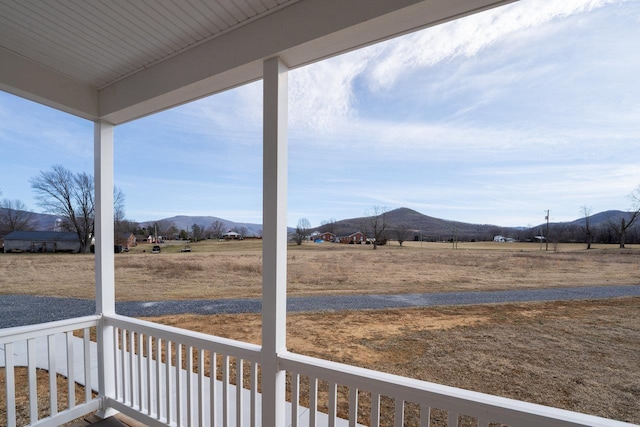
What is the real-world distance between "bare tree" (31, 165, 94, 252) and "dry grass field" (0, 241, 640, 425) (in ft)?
1.19

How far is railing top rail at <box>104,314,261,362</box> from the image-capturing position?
1521 millimetres

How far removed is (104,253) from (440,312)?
2897mm

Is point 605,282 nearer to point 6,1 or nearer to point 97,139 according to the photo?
point 6,1

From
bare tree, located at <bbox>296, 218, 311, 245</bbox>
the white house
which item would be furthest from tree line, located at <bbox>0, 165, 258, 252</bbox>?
the white house

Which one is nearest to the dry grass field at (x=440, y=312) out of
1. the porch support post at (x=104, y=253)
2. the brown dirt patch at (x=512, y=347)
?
the brown dirt patch at (x=512, y=347)

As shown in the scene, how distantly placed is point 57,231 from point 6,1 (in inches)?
94.4

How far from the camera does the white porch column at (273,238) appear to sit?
4.53 feet

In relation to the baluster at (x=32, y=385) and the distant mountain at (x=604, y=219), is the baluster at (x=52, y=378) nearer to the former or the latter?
the baluster at (x=32, y=385)

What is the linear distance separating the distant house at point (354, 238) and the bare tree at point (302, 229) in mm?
386

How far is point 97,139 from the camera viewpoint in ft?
7.37

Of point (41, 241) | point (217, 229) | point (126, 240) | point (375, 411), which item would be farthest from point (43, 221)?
point (375, 411)

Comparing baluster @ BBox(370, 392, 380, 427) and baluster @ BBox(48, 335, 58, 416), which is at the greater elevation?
baluster @ BBox(370, 392, 380, 427)

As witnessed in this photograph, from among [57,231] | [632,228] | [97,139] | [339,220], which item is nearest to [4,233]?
[57,231]

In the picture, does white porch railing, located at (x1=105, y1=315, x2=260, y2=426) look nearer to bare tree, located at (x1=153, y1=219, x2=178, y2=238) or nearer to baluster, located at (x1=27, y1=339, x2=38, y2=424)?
baluster, located at (x1=27, y1=339, x2=38, y2=424)
